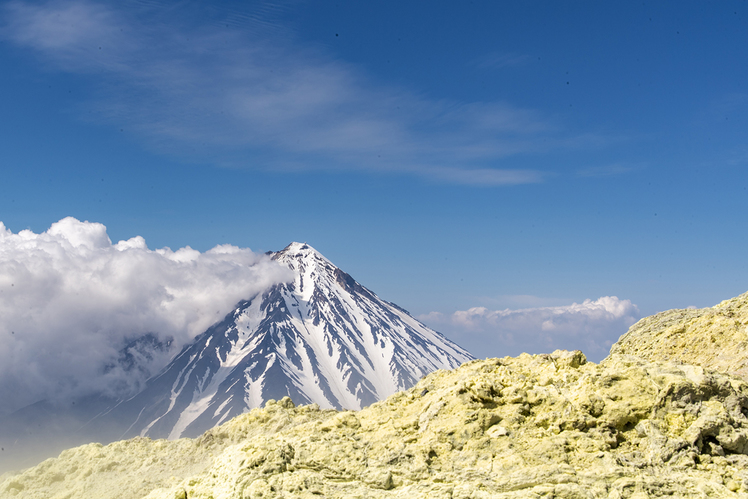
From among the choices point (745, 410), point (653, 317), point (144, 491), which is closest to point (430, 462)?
point (745, 410)

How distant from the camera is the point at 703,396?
42.4 feet

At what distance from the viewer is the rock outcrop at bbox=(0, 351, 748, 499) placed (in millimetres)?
11391

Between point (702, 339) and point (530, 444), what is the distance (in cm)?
1050

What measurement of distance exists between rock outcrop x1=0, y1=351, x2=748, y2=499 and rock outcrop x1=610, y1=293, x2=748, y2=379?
13.3ft

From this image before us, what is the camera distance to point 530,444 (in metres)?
12.2

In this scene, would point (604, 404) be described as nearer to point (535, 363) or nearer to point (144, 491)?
point (535, 363)

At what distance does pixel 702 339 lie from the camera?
747 inches

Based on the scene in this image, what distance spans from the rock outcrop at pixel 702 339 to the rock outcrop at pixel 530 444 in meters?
4.05

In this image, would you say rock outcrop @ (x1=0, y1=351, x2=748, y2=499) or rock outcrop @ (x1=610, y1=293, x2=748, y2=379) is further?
rock outcrop @ (x1=610, y1=293, x2=748, y2=379)

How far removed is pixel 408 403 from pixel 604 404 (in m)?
5.31

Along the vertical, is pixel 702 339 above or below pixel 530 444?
above

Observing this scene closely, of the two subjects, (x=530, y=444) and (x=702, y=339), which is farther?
(x=702, y=339)

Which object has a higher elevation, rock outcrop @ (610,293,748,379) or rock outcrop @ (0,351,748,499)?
rock outcrop @ (610,293,748,379)

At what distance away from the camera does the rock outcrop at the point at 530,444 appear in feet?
37.4
